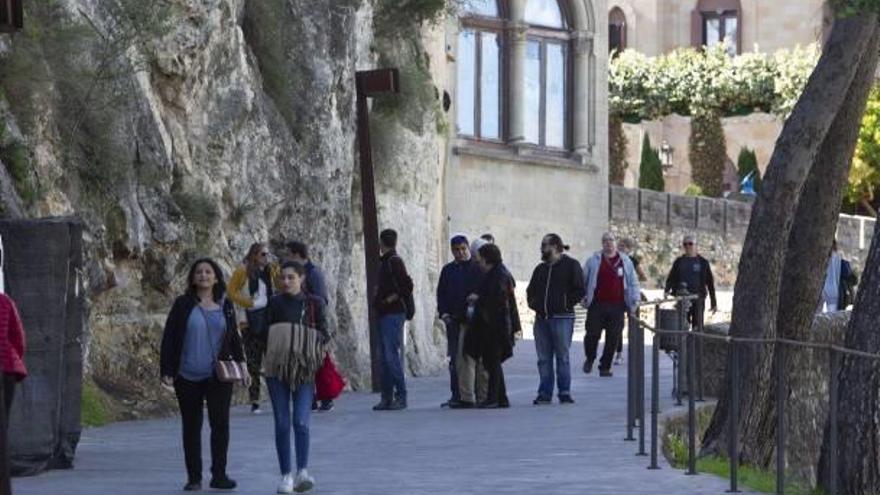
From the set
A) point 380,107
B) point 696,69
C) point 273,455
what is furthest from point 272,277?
point 696,69

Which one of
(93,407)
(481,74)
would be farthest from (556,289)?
(481,74)

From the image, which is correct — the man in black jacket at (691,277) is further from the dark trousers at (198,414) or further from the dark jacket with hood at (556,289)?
the dark trousers at (198,414)

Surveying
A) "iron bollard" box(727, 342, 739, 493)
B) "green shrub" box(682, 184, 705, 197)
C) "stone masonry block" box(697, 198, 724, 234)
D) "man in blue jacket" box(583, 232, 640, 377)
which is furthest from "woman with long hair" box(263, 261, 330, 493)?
"green shrub" box(682, 184, 705, 197)

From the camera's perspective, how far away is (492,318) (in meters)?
25.4

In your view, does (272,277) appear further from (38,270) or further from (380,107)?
(380,107)

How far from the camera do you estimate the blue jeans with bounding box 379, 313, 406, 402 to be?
25500 mm

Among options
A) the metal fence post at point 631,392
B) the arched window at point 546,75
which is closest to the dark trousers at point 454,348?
the metal fence post at point 631,392

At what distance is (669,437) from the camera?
21516 mm

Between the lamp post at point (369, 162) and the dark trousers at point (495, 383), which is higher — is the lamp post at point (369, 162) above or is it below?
above

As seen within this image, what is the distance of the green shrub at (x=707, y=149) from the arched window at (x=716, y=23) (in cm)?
1151

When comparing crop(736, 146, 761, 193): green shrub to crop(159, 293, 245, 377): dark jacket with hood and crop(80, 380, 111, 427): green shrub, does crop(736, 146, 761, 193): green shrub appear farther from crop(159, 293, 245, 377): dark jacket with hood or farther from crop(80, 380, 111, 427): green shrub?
crop(159, 293, 245, 377): dark jacket with hood

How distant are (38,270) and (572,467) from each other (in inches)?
155

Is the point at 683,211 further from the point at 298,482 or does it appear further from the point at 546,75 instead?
the point at 298,482

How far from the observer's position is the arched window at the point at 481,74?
51438 millimetres
